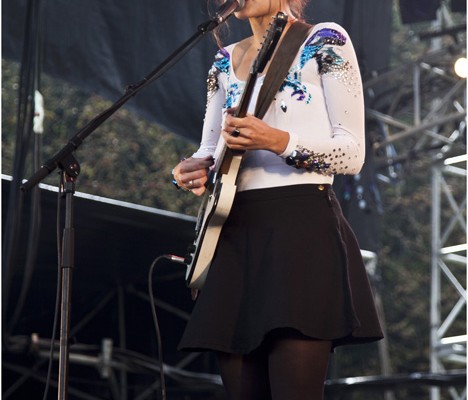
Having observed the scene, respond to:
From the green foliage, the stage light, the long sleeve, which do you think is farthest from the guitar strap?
the green foliage

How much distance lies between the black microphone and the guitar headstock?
213mm

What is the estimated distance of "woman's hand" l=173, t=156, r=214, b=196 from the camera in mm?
2051

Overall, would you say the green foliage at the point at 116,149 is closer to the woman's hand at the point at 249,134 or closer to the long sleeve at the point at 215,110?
the long sleeve at the point at 215,110

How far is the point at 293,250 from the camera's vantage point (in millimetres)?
1871

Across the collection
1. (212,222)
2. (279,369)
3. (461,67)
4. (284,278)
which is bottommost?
(279,369)

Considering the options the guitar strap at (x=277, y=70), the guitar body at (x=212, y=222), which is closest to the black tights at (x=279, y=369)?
the guitar body at (x=212, y=222)

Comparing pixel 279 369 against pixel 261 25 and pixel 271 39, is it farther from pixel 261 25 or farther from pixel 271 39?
pixel 261 25

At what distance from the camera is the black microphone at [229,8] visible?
2.06m

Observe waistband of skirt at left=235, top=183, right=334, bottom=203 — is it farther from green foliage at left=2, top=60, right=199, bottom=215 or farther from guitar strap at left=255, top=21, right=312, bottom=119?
green foliage at left=2, top=60, right=199, bottom=215

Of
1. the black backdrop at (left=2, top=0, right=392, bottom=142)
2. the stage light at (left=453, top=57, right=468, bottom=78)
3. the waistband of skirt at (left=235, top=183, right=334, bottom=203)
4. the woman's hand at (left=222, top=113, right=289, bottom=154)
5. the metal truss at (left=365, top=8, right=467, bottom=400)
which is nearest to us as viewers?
the woman's hand at (left=222, top=113, right=289, bottom=154)

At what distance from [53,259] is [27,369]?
0.56 metres

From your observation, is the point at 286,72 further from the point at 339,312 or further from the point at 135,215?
the point at 135,215

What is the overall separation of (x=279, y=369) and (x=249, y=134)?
455 millimetres

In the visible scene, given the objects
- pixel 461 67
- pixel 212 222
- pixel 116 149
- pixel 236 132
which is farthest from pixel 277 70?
pixel 116 149
